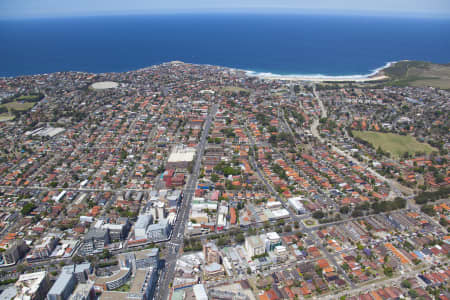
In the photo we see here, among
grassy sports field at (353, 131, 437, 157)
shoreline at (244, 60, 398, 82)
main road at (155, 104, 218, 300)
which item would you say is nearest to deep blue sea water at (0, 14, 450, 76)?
shoreline at (244, 60, 398, 82)

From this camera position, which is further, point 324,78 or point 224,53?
point 224,53

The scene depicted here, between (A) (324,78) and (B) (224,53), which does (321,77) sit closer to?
(A) (324,78)

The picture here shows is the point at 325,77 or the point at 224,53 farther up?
the point at 224,53

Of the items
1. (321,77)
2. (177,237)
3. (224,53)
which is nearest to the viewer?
(177,237)

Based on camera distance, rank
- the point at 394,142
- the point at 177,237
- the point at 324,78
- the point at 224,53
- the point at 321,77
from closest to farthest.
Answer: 1. the point at 177,237
2. the point at 394,142
3. the point at 324,78
4. the point at 321,77
5. the point at 224,53

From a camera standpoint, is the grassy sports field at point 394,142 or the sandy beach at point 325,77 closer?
the grassy sports field at point 394,142

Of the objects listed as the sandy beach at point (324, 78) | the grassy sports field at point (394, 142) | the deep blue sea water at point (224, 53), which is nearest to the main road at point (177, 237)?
the grassy sports field at point (394, 142)

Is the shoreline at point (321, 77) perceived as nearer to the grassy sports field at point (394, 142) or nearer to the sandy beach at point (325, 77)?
the sandy beach at point (325, 77)

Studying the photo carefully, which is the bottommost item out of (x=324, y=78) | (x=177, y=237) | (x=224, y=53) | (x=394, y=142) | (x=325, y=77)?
(x=177, y=237)

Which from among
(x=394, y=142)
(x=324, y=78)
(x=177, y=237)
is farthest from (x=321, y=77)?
(x=177, y=237)

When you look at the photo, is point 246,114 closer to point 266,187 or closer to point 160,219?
point 266,187

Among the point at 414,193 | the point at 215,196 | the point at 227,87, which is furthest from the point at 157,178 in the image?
the point at 227,87
